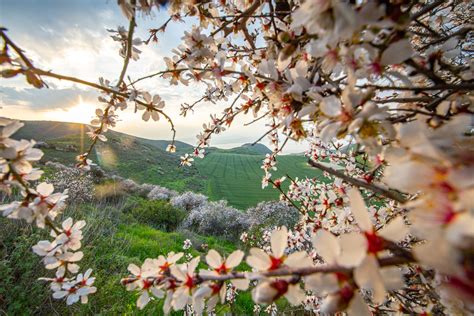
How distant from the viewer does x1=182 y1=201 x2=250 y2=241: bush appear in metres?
9.85

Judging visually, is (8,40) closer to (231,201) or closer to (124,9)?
(124,9)

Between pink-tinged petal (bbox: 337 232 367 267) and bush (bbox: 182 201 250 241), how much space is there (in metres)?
9.62

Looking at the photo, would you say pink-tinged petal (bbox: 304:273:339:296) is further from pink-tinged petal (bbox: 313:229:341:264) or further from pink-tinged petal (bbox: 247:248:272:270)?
pink-tinged petal (bbox: 247:248:272:270)

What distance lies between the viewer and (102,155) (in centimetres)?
2245

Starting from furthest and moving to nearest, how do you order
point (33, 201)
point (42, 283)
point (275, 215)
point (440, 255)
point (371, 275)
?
point (275, 215) → point (42, 283) → point (33, 201) → point (371, 275) → point (440, 255)

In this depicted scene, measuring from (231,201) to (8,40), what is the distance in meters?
18.8

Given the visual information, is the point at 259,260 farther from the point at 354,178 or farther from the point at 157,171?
the point at 157,171

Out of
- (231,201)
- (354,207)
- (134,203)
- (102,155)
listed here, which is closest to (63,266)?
(354,207)

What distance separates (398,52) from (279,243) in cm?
53

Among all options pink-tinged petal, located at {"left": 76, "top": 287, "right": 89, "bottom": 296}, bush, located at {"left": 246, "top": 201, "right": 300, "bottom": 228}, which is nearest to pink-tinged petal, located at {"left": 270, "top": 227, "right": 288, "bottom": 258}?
pink-tinged petal, located at {"left": 76, "top": 287, "right": 89, "bottom": 296}

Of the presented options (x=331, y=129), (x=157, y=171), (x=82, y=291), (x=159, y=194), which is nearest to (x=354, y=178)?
(x=331, y=129)

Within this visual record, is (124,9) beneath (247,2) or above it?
beneath

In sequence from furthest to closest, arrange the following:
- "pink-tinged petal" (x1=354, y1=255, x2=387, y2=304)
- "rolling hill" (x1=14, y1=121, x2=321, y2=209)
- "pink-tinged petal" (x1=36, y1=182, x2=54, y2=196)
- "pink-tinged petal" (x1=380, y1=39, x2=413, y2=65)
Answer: "rolling hill" (x1=14, y1=121, x2=321, y2=209) → "pink-tinged petal" (x1=36, y1=182, x2=54, y2=196) → "pink-tinged petal" (x1=380, y1=39, x2=413, y2=65) → "pink-tinged petal" (x1=354, y1=255, x2=387, y2=304)

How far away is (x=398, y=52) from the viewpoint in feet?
1.83
